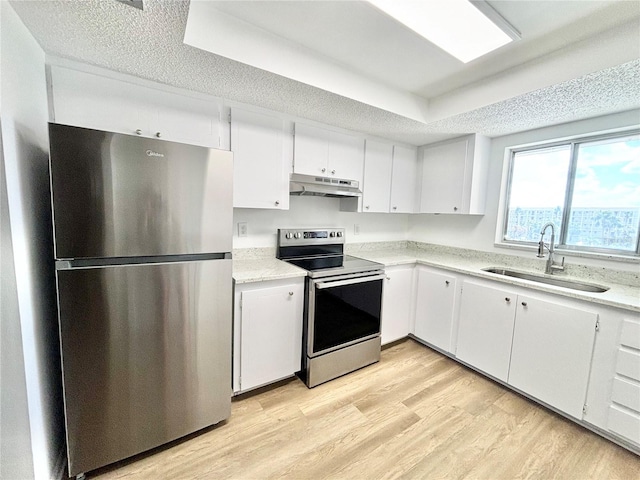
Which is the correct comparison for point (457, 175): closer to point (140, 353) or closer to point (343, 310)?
point (343, 310)

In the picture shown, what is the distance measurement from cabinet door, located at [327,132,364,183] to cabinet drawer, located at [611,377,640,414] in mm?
2266

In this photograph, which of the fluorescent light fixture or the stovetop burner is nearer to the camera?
the fluorescent light fixture

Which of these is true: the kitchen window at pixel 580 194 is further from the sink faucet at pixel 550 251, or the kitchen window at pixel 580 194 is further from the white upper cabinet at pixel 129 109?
the white upper cabinet at pixel 129 109

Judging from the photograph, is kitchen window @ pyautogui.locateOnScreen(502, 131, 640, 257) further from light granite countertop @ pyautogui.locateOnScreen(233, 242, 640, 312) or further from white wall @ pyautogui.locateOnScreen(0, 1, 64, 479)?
white wall @ pyautogui.locateOnScreen(0, 1, 64, 479)

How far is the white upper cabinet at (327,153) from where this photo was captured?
2.26m

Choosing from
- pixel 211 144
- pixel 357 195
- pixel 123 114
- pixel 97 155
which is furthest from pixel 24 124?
pixel 357 195

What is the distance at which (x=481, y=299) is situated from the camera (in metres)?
2.20

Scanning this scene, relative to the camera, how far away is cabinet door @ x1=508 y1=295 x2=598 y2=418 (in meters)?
1.69

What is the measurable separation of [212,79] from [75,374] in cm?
172

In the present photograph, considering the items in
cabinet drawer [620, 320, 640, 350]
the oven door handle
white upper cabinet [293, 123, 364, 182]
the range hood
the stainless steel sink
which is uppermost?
white upper cabinet [293, 123, 364, 182]

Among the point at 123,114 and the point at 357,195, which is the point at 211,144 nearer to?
the point at 123,114

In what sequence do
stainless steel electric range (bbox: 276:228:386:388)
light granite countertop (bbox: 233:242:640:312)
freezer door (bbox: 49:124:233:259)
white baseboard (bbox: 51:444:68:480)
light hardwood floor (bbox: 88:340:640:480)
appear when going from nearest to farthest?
freezer door (bbox: 49:124:233:259) → white baseboard (bbox: 51:444:68:480) → light hardwood floor (bbox: 88:340:640:480) → light granite countertop (bbox: 233:242:640:312) → stainless steel electric range (bbox: 276:228:386:388)

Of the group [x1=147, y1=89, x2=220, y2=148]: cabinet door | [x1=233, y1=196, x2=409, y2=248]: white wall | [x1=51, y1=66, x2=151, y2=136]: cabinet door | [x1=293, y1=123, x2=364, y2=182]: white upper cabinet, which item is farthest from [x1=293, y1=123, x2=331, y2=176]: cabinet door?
[x1=51, y1=66, x2=151, y2=136]: cabinet door

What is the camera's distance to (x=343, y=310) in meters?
2.14
